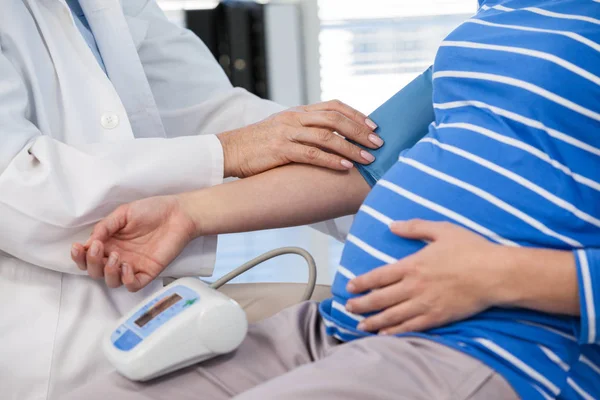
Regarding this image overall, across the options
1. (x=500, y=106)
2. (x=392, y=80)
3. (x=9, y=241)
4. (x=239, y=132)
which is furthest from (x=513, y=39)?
(x=392, y=80)

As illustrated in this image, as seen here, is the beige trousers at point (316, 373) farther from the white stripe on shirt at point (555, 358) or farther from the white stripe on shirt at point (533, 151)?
the white stripe on shirt at point (533, 151)

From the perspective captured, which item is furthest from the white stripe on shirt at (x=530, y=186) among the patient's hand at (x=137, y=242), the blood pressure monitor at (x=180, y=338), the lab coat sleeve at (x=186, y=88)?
the lab coat sleeve at (x=186, y=88)

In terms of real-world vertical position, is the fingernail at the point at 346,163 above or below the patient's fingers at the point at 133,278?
above

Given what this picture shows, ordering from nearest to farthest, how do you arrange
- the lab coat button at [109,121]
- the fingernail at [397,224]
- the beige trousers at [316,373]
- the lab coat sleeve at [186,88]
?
the beige trousers at [316,373] < the fingernail at [397,224] < the lab coat button at [109,121] < the lab coat sleeve at [186,88]

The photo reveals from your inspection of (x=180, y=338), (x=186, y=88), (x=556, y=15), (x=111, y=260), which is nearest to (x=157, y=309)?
(x=180, y=338)

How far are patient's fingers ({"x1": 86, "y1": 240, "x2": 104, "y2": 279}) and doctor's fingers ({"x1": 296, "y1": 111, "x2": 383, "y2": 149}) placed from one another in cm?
37

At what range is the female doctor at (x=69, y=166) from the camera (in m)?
1.09

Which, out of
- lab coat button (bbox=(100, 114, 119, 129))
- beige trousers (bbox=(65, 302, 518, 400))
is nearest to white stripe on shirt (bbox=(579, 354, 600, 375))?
beige trousers (bbox=(65, 302, 518, 400))

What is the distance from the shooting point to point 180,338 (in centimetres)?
87

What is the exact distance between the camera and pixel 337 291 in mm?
916

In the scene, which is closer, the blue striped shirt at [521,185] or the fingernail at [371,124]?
the blue striped shirt at [521,185]

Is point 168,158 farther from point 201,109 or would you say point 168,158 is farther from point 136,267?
point 201,109

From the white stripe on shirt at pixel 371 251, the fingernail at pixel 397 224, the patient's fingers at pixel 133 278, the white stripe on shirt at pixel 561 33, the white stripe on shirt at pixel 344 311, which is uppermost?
the white stripe on shirt at pixel 561 33

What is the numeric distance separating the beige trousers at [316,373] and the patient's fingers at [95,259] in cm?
21
